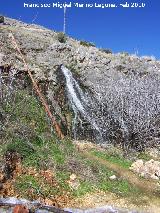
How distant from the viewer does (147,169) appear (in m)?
14.9

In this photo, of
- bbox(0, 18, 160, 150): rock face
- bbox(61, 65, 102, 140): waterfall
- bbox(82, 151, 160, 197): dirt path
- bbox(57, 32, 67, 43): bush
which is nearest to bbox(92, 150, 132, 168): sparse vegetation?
bbox(82, 151, 160, 197): dirt path

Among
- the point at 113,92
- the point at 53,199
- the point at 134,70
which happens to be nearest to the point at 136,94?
the point at 113,92

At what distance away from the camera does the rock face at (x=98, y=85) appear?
18016mm

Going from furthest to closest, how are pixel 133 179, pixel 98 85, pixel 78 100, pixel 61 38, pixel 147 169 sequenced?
pixel 61 38, pixel 98 85, pixel 78 100, pixel 147 169, pixel 133 179

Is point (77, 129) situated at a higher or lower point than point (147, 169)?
higher

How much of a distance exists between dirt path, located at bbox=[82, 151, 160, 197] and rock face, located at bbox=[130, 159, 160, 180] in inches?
9.7

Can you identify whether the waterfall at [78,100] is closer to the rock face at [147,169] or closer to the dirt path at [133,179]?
the dirt path at [133,179]

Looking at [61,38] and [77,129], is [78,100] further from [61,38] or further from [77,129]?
[61,38]

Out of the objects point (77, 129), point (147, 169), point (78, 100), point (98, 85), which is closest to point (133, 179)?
point (147, 169)

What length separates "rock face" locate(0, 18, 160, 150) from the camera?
18.0 metres

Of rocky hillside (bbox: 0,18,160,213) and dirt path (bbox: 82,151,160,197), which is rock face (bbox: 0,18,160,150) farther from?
dirt path (bbox: 82,151,160,197)

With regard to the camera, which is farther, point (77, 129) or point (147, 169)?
point (77, 129)

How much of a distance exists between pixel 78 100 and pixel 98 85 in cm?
123

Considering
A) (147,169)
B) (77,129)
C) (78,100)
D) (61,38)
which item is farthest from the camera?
(61,38)
